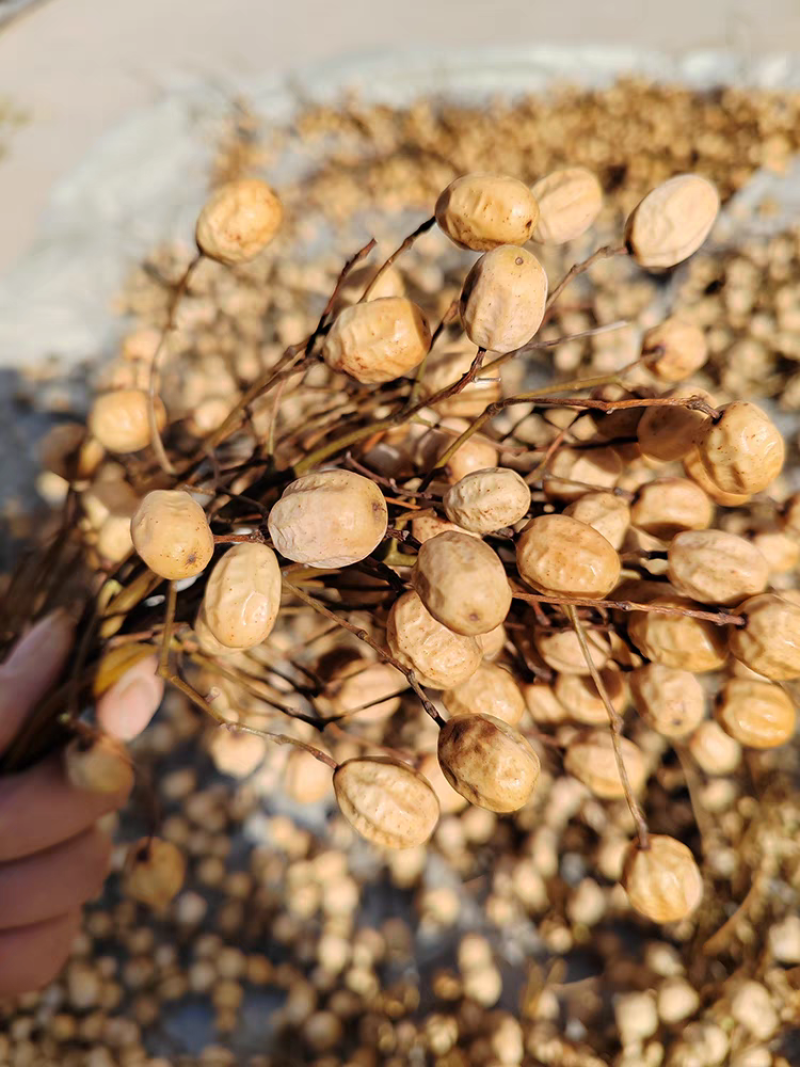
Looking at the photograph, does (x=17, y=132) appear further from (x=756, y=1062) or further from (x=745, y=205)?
(x=756, y=1062)

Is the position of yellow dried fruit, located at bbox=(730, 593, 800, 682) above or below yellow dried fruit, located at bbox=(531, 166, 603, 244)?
below

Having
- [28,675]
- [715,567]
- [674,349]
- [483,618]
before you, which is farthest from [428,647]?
[28,675]

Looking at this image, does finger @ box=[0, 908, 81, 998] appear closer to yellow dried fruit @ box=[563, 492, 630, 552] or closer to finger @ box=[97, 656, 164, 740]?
finger @ box=[97, 656, 164, 740]

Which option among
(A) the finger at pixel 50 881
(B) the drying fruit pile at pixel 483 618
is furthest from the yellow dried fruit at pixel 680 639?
(A) the finger at pixel 50 881

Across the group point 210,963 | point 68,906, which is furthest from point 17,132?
point 210,963

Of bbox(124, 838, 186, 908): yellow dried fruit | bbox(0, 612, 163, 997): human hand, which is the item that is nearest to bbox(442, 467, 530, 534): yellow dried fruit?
bbox(0, 612, 163, 997): human hand
